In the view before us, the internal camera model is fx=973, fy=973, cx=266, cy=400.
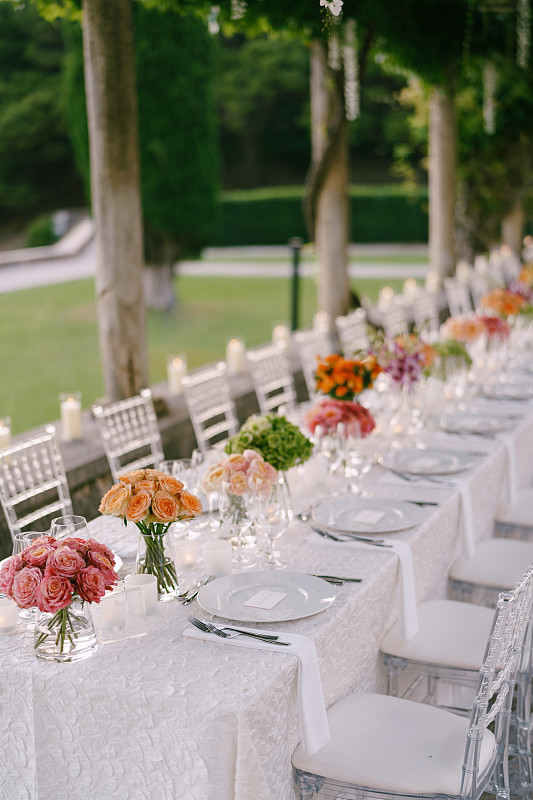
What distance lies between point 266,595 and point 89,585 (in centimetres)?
52

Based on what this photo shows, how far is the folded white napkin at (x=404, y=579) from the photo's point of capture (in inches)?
106

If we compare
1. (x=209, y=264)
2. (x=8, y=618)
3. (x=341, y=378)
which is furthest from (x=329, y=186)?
(x=209, y=264)

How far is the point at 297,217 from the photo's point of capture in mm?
22984

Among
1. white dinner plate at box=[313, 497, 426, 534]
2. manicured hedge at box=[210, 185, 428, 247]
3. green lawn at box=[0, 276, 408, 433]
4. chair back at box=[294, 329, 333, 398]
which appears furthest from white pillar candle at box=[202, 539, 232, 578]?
manicured hedge at box=[210, 185, 428, 247]

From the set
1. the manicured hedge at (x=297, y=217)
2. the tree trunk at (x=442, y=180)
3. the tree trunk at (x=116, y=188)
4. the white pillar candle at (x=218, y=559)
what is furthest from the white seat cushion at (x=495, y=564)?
the manicured hedge at (x=297, y=217)

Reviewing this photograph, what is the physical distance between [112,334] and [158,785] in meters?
2.99

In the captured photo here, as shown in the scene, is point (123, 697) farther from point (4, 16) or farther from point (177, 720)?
point (4, 16)

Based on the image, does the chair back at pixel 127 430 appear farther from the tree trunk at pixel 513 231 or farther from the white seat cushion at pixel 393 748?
the tree trunk at pixel 513 231

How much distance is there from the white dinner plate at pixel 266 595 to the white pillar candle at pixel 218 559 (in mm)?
29

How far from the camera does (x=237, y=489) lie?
2598 millimetres

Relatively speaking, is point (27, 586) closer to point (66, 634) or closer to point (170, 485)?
point (66, 634)

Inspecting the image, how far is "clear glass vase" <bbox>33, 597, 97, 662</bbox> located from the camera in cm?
209

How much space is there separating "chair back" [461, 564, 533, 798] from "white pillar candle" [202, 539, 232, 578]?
0.70 m

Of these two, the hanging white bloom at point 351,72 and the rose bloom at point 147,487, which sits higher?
the hanging white bloom at point 351,72
